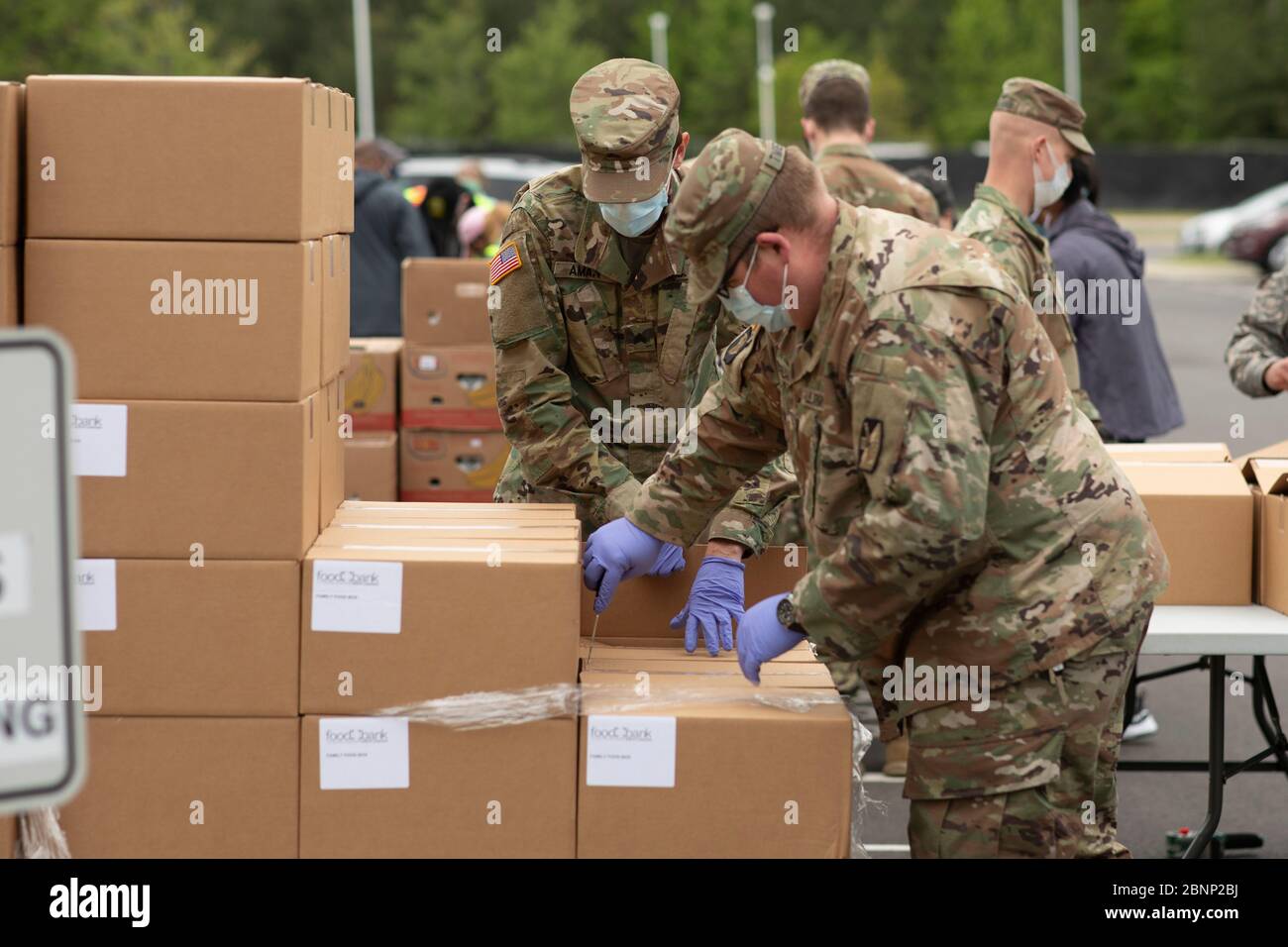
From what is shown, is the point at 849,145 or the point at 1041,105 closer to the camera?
the point at 1041,105

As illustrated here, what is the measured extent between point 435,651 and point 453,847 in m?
0.33

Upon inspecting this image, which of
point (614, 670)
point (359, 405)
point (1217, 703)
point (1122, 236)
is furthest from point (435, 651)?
point (359, 405)

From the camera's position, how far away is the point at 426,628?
2.53 m

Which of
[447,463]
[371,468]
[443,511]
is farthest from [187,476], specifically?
[447,463]

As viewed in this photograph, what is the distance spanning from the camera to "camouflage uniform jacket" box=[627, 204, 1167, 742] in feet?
7.38

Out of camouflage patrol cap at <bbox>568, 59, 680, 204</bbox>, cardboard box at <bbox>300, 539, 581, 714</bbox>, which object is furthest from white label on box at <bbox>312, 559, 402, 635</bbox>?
camouflage patrol cap at <bbox>568, 59, 680, 204</bbox>

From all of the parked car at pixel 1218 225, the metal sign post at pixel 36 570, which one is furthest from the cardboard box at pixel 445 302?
the parked car at pixel 1218 225

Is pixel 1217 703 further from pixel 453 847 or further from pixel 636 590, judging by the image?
pixel 453 847

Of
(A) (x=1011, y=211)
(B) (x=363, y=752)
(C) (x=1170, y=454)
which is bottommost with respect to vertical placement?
(B) (x=363, y=752)

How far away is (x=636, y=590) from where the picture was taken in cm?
314

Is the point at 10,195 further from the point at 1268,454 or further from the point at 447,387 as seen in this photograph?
the point at 447,387

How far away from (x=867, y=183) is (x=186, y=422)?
366cm

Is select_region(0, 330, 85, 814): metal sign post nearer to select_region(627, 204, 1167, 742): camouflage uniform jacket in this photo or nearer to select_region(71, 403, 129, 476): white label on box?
select_region(71, 403, 129, 476): white label on box

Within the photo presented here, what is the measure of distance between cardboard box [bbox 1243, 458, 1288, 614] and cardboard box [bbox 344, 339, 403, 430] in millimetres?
3895
